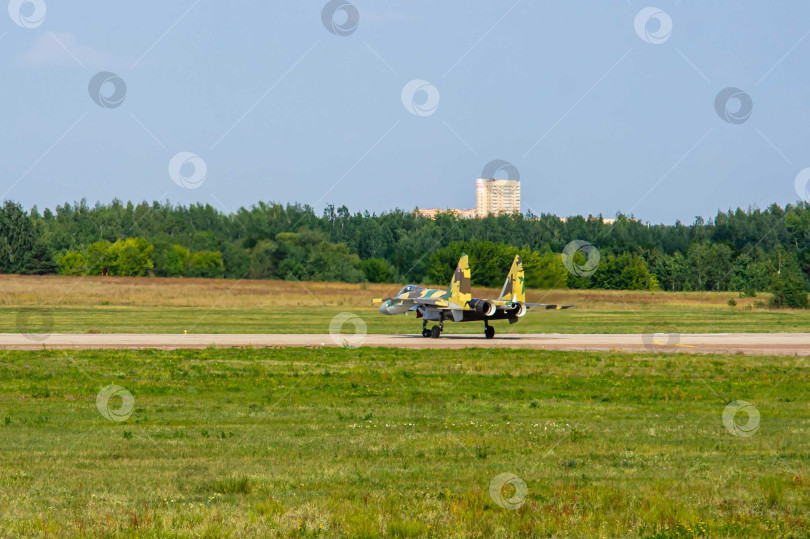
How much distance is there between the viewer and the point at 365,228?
14625cm

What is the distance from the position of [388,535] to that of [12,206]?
11746 cm

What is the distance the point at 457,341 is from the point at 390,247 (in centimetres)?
8506

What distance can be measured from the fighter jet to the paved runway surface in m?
1.25

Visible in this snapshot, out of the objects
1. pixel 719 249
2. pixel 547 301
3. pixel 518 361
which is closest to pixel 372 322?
pixel 547 301

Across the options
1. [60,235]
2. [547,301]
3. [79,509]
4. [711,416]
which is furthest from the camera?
[60,235]

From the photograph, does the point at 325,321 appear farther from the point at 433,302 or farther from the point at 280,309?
the point at 433,302

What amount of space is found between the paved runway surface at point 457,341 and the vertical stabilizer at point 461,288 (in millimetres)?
2086

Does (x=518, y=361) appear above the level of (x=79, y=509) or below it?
above

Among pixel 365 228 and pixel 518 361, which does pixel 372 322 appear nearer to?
pixel 518 361

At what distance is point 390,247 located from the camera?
128125 millimetres

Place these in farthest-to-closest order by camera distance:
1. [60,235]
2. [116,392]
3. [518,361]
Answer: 1. [60,235]
2. [518,361]
3. [116,392]

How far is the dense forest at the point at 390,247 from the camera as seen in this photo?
3462 inches

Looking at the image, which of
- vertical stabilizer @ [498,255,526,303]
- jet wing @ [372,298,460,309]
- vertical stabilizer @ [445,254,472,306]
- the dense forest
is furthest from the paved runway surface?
the dense forest

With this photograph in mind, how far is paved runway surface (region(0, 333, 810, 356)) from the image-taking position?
127 feet
